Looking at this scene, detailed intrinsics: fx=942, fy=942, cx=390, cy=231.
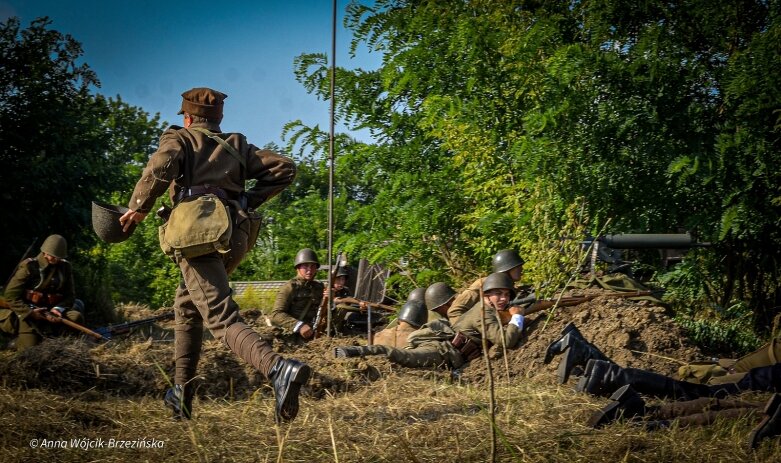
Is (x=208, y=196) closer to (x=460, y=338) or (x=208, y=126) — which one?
(x=208, y=126)

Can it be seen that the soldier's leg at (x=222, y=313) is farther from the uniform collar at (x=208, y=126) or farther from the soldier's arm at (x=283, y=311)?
the soldier's arm at (x=283, y=311)

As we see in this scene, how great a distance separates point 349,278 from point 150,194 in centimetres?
829

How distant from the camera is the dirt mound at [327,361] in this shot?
7.64 m

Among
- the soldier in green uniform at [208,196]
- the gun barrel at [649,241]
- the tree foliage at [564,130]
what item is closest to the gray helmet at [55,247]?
the tree foliage at [564,130]

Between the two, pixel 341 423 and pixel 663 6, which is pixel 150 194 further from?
pixel 663 6

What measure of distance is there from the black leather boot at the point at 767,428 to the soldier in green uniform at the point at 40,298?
848 cm

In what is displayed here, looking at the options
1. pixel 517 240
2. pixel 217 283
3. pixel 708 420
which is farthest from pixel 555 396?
pixel 517 240

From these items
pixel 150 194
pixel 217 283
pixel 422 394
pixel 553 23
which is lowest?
pixel 422 394

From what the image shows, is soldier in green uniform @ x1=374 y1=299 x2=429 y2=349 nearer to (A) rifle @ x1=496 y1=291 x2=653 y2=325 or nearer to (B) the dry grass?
(A) rifle @ x1=496 y1=291 x2=653 y2=325

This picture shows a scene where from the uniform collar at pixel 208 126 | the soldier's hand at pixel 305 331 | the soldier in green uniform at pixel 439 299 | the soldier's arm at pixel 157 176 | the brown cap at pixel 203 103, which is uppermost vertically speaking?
the brown cap at pixel 203 103

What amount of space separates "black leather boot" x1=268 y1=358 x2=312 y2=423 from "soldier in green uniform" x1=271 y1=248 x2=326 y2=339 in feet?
22.1

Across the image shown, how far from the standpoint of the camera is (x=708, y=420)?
17.4 feet

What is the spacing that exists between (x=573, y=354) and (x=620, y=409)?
4.13 feet

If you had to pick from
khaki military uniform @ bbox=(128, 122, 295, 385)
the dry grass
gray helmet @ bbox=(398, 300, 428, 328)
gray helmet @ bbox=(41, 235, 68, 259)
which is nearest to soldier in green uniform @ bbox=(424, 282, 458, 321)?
gray helmet @ bbox=(398, 300, 428, 328)
